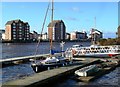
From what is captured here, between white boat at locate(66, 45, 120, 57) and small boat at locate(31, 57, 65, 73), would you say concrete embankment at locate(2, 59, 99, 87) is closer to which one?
small boat at locate(31, 57, 65, 73)

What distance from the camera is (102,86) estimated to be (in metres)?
24.9

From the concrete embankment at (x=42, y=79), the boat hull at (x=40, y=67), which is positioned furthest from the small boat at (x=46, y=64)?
the concrete embankment at (x=42, y=79)

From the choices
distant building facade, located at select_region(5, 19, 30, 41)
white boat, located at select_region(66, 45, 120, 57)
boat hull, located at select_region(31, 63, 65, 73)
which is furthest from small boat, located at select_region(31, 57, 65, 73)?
distant building facade, located at select_region(5, 19, 30, 41)

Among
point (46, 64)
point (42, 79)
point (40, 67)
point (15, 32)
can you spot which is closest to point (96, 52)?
point (46, 64)

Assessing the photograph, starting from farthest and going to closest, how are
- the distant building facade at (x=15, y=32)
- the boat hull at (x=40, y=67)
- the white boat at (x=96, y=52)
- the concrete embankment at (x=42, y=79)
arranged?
the distant building facade at (x=15, y=32) → the white boat at (x=96, y=52) → the boat hull at (x=40, y=67) → the concrete embankment at (x=42, y=79)

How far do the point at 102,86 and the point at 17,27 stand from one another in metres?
178

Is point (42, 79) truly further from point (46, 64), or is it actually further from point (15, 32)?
point (15, 32)

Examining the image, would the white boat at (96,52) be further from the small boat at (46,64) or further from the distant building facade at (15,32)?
the distant building facade at (15,32)

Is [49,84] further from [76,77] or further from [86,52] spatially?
[86,52]

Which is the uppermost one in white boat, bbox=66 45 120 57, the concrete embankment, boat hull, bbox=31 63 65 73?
white boat, bbox=66 45 120 57

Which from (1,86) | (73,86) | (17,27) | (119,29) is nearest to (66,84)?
(73,86)

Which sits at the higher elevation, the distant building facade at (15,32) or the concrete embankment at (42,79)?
the distant building facade at (15,32)

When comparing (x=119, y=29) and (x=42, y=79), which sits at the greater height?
(x=119, y=29)

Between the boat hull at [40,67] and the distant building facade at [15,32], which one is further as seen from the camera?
the distant building facade at [15,32]
